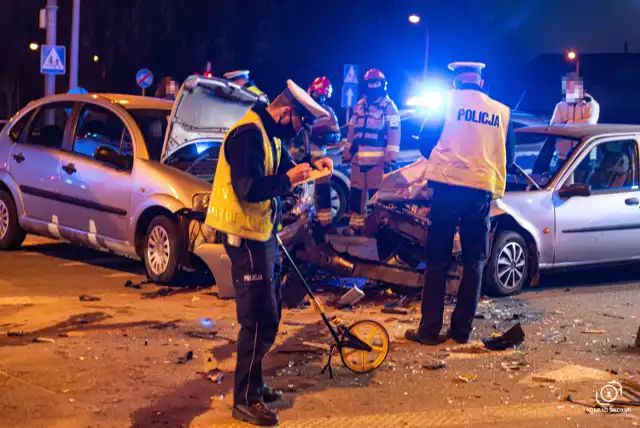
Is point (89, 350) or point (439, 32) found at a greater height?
point (439, 32)

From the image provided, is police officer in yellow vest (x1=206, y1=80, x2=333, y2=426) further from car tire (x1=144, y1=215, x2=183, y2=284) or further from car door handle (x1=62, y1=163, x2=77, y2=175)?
car door handle (x1=62, y1=163, x2=77, y2=175)

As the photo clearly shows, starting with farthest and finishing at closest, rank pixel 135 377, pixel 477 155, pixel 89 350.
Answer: pixel 477 155
pixel 89 350
pixel 135 377

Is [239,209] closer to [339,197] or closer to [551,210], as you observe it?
[551,210]

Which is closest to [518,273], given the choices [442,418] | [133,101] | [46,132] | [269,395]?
[442,418]

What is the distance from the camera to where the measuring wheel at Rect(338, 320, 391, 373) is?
5828 millimetres

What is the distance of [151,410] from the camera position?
5184 millimetres

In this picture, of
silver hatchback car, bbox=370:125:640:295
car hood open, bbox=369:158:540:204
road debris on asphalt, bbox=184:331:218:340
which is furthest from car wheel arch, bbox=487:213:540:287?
road debris on asphalt, bbox=184:331:218:340

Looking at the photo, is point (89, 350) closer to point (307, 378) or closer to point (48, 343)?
point (48, 343)

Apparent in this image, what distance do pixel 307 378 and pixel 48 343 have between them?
1907mm

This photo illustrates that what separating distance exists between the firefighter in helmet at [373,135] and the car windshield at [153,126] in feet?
10.3

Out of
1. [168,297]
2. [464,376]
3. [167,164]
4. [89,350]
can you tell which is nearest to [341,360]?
[464,376]

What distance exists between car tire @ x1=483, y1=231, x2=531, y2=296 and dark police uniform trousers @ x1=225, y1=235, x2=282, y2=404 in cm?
396

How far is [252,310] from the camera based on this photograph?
16.4 feet

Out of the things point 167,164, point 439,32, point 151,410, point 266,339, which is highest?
point 439,32
